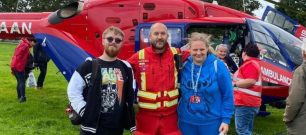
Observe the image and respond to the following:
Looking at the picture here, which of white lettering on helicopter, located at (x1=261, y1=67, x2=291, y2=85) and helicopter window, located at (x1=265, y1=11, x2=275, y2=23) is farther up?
helicopter window, located at (x1=265, y1=11, x2=275, y2=23)

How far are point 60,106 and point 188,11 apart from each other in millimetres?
3724

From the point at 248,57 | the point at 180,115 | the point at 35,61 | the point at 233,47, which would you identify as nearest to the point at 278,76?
the point at 233,47

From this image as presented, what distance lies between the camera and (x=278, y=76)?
25.0ft

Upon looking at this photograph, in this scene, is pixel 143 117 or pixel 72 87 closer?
pixel 72 87

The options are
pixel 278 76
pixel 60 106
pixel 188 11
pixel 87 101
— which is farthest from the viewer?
A: pixel 60 106

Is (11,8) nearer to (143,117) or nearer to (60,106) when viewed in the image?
(60,106)

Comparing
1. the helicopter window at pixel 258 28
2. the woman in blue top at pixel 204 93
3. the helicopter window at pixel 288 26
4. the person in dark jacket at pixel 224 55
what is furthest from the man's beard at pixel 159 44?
the helicopter window at pixel 288 26

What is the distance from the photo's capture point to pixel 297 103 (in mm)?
3992

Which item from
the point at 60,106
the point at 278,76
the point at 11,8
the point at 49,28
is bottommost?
the point at 11,8

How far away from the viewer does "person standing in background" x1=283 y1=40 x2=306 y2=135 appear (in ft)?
12.9

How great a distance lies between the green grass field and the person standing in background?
370 centimetres

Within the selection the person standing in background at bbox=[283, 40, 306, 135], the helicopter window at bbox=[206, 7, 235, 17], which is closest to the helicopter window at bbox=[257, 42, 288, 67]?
the helicopter window at bbox=[206, 7, 235, 17]

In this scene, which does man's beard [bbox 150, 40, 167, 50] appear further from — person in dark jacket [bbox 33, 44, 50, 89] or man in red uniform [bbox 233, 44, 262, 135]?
person in dark jacket [bbox 33, 44, 50, 89]

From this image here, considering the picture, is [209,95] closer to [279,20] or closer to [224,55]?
[224,55]
